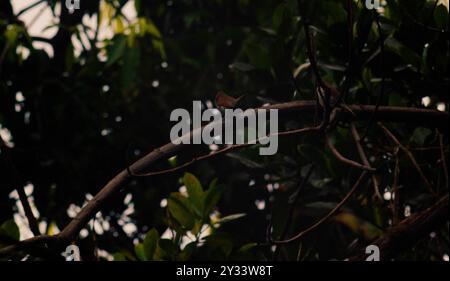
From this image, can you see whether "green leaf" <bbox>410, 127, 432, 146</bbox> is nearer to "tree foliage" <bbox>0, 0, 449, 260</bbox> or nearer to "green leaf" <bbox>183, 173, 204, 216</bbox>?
"tree foliage" <bbox>0, 0, 449, 260</bbox>

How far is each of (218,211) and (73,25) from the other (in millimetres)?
817

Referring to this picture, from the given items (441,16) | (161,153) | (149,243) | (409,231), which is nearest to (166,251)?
(149,243)

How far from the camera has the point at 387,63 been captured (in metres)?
1.37

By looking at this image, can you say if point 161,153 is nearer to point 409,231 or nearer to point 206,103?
point 409,231

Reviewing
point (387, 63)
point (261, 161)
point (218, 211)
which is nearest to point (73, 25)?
point (218, 211)

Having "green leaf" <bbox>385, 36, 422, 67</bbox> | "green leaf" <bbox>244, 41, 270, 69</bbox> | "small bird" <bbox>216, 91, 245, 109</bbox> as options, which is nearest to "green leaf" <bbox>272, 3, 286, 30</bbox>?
"green leaf" <bbox>244, 41, 270, 69</bbox>

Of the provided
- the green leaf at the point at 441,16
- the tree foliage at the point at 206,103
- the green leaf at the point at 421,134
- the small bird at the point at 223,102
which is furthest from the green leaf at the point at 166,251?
the green leaf at the point at 441,16

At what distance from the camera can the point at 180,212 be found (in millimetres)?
1341

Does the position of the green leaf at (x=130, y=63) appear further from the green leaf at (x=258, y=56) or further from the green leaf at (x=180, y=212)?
the green leaf at (x=180, y=212)

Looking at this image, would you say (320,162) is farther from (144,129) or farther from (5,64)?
(5,64)

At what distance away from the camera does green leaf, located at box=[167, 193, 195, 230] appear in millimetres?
1339

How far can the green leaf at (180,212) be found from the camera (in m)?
1.34

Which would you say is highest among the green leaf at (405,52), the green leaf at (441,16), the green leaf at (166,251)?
the green leaf at (441,16)
